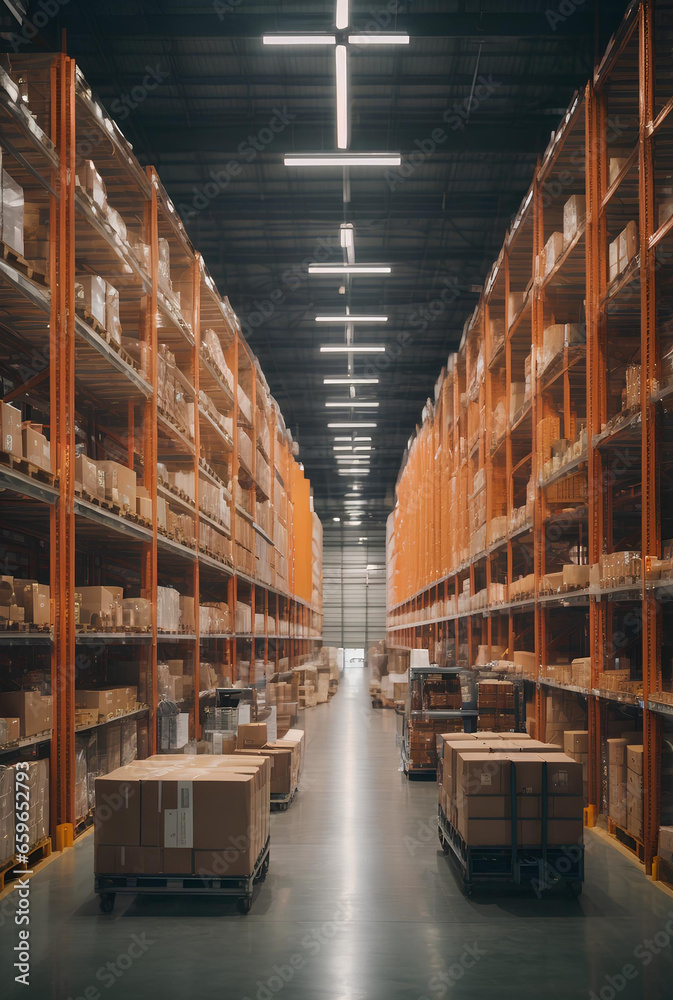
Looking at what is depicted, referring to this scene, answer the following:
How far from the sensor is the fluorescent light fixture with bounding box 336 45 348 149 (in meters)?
9.40

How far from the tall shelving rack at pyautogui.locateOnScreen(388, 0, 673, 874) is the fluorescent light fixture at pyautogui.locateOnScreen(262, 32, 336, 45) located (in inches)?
96.4

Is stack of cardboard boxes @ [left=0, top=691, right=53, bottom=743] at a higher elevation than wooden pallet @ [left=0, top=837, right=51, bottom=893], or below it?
higher

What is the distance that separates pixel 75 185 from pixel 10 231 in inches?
48.5

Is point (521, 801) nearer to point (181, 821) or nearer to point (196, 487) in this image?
point (181, 821)

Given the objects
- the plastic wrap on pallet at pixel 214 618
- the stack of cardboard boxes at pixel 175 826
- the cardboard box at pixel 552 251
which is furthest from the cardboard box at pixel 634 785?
the plastic wrap on pallet at pixel 214 618

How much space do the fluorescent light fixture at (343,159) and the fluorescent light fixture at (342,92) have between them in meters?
0.40

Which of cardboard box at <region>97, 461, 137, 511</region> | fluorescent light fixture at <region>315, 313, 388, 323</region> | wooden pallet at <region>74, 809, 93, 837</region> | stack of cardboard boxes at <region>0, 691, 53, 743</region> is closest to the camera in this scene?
stack of cardboard boxes at <region>0, 691, 53, 743</region>

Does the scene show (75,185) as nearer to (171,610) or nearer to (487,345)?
(171,610)

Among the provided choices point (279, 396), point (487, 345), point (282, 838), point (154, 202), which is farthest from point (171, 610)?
point (279, 396)

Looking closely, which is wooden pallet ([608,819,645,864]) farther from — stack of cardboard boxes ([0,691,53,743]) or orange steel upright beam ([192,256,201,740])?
orange steel upright beam ([192,256,201,740])

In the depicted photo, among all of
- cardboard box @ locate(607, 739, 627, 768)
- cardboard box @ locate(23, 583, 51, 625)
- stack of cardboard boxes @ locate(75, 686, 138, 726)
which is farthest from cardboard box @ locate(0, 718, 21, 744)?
cardboard box @ locate(607, 739, 627, 768)

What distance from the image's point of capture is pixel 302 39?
941 cm

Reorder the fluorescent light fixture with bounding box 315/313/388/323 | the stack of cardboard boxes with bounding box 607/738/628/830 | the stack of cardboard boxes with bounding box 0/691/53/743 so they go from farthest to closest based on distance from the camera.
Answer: the fluorescent light fixture with bounding box 315/313/388/323
the stack of cardboard boxes with bounding box 607/738/628/830
the stack of cardboard boxes with bounding box 0/691/53/743

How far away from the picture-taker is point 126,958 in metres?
4.80
